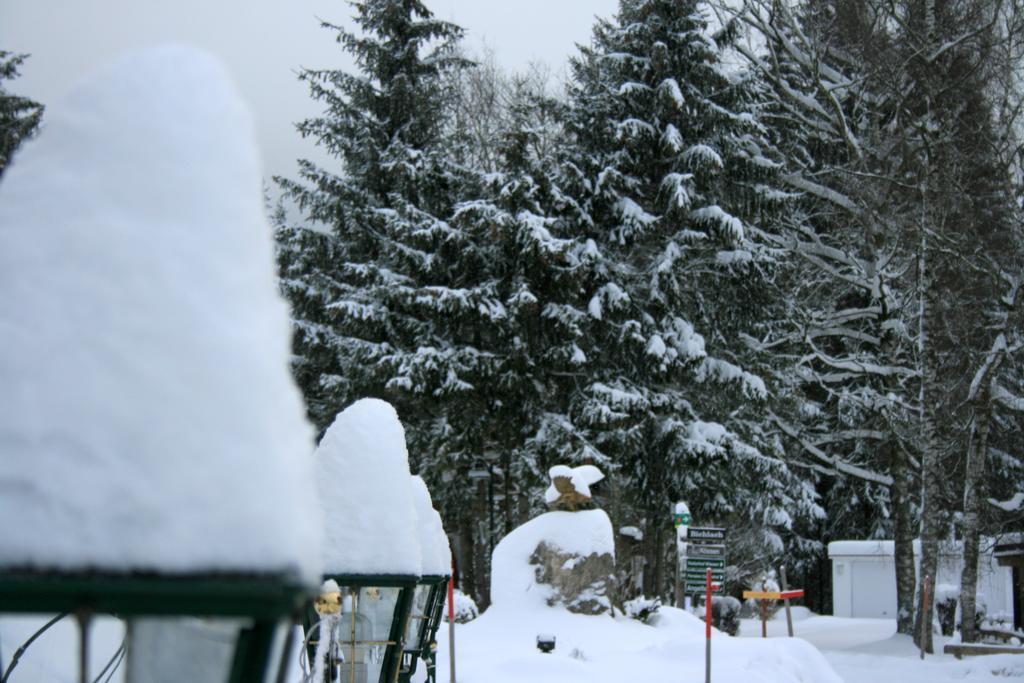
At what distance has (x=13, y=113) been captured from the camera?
21250 millimetres

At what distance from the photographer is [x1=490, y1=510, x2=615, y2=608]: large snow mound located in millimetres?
15719

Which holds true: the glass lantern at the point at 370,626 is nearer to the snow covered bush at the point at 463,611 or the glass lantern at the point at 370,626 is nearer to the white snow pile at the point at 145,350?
the white snow pile at the point at 145,350

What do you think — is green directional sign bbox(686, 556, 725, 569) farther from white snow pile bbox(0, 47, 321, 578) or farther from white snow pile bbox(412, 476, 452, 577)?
white snow pile bbox(0, 47, 321, 578)

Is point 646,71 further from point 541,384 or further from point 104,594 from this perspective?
point 104,594

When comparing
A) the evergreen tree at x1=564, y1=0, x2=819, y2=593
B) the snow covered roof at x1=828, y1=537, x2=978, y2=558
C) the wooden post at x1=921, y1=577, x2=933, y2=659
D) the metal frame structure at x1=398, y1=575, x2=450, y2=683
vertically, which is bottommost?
the wooden post at x1=921, y1=577, x2=933, y2=659

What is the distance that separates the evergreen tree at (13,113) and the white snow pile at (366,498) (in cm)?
1542

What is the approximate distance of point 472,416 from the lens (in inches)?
884

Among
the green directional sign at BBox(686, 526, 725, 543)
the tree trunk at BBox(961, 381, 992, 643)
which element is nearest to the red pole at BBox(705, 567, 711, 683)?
the green directional sign at BBox(686, 526, 725, 543)

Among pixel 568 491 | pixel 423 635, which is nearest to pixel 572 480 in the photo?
pixel 568 491

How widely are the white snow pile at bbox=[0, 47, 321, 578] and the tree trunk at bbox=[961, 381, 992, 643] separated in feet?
62.8

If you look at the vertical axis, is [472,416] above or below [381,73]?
below

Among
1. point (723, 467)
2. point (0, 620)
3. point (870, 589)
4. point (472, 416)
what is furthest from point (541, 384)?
point (0, 620)

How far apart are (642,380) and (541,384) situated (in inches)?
85.9

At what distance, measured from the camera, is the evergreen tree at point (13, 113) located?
63.5 feet
